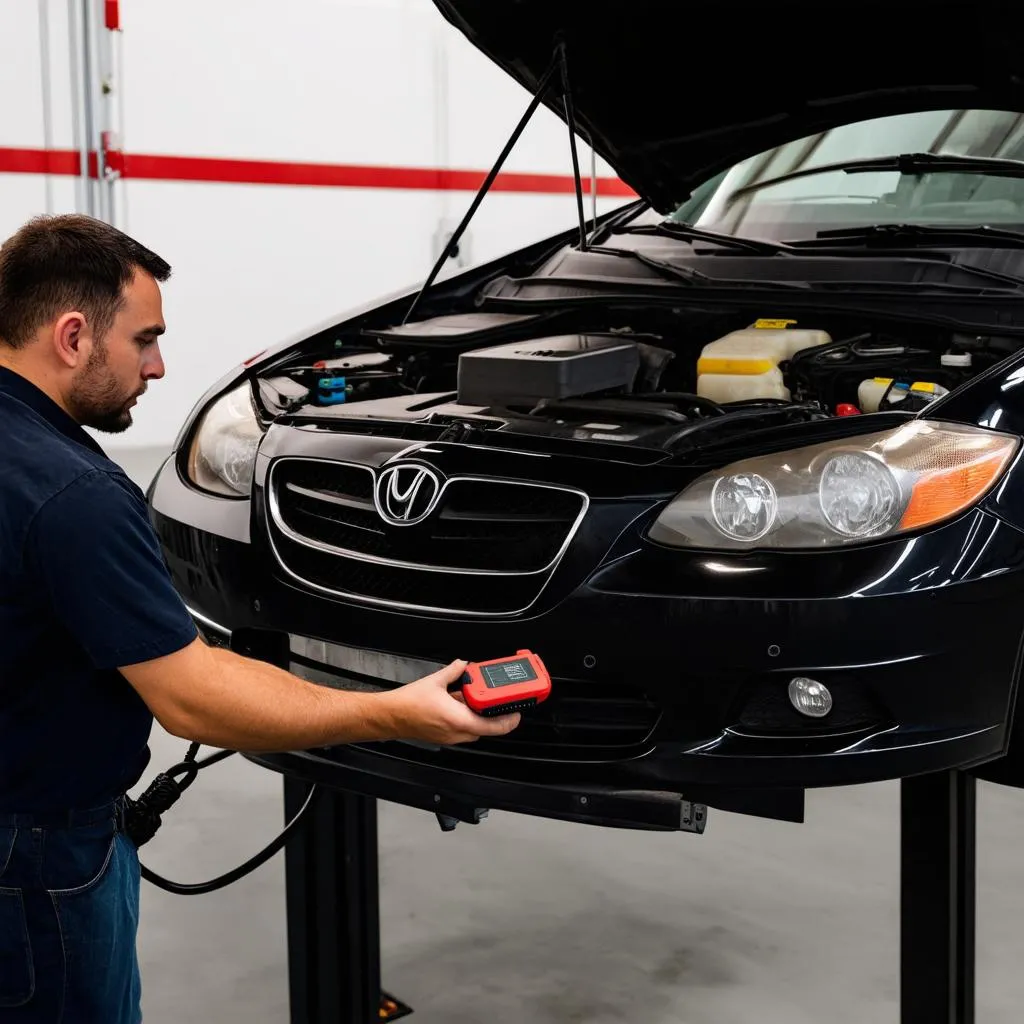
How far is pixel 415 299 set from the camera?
2.96 metres

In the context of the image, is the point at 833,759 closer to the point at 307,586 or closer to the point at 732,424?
the point at 732,424

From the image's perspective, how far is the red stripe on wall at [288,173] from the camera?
673cm

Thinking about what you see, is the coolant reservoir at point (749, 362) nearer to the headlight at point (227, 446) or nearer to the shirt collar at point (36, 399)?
the headlight at point (227, 446)

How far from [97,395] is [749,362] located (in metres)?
1.23

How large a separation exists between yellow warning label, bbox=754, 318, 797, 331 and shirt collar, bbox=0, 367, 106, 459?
1391 millimetres

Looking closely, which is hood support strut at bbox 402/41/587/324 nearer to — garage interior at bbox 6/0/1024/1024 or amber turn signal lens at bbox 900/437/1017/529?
amber turn signal lens at bbox 900/437/1017/529

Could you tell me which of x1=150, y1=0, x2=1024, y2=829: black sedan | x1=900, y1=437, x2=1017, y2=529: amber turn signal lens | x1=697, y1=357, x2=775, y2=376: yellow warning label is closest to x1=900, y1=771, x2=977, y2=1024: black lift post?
x1=150, y1=0, x2=1024, y2=829: black sedan

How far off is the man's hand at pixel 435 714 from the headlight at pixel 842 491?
0.43 metres

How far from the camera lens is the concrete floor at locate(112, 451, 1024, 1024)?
2.55m

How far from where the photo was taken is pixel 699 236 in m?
2.90

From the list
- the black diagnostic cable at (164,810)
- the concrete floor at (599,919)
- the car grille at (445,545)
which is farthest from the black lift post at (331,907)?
the car grille at (445,545)

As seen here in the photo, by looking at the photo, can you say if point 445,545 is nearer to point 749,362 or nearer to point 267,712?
point 267,712

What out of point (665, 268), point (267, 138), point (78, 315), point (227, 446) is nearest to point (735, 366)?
point (665, 268)

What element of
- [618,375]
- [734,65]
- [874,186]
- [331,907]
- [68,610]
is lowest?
[331,907]
